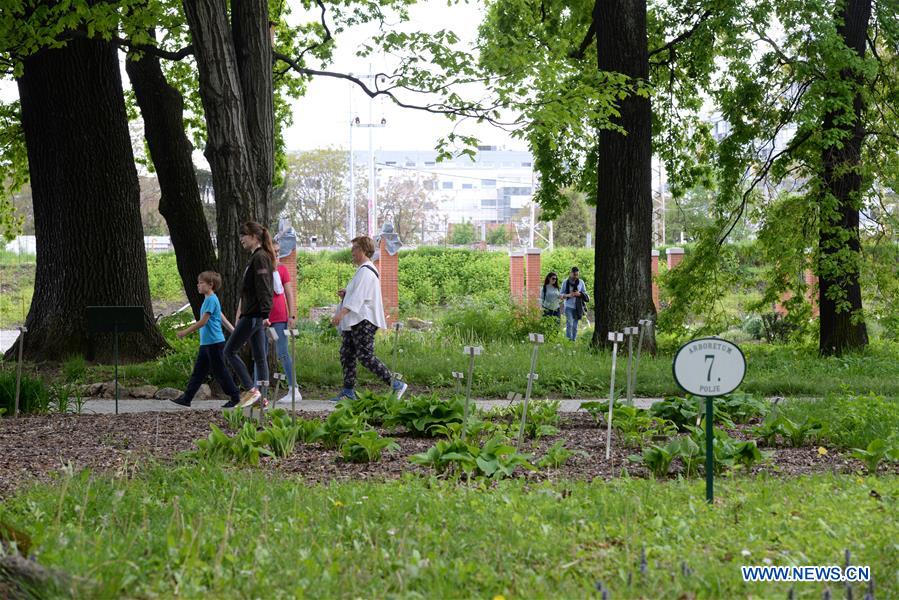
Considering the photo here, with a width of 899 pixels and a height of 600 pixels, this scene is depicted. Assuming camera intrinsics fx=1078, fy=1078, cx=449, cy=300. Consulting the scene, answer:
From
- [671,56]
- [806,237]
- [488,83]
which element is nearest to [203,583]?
[488,83]

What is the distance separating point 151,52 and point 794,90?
32.7 feet

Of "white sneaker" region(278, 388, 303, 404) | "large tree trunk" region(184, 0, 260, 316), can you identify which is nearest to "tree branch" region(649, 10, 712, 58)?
"large tree trunk" region(184, 0, 260, 316)

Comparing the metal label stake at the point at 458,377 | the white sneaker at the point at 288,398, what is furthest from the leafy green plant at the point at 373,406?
the white sneaker at the point at 288,398

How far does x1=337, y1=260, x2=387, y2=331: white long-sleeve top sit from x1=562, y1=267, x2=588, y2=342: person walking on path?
1175 cm

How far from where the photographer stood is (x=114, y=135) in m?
15.0

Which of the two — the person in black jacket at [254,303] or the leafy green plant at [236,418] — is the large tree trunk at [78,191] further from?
the leafy green plant at [236,418]

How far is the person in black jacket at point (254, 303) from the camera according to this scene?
1062cm

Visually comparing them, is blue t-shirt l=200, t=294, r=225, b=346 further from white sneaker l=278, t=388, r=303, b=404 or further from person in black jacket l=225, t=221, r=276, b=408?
white sneaker l=278, t=388, r=303, b=404

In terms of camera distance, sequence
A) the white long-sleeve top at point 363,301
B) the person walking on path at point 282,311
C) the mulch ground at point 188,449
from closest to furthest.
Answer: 1. the mulch ground at point 188,449
2. the white long-sleeve top at point 363,301
3. the person walking on path at point 282,311

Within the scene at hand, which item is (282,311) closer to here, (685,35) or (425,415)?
(425,415)

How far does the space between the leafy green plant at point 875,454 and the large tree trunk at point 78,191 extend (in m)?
10.3

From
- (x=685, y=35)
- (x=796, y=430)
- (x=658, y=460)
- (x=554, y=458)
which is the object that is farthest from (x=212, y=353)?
(x=685, y=35)

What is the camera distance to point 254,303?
35.1 feet

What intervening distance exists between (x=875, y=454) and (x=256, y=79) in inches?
310
